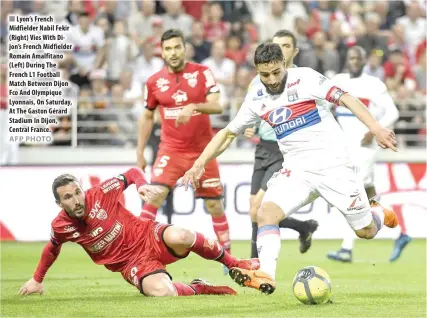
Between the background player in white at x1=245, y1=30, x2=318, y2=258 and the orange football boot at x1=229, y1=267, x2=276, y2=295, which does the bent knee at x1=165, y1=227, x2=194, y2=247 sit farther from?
the background player in white at x1=245, y1=30, x2=318, y2=258

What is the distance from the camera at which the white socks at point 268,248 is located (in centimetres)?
840

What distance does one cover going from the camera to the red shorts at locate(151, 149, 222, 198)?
37.8ft

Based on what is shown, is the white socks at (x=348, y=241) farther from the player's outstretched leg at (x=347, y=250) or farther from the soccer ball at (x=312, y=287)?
the soccer ball at (x=312, y=287)

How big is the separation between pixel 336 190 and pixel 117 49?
417 inches

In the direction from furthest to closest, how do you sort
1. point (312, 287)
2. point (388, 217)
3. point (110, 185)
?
point (388, 217), point (110, 185), point (312, 287)

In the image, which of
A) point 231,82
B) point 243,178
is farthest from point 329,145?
point 231,82

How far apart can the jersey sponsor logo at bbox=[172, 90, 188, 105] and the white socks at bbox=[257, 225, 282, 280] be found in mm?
3244

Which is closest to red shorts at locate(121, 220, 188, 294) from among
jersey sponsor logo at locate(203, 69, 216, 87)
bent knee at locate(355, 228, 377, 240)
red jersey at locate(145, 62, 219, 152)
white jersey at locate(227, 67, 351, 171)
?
white jersey at locate(227, 67, 351, 171)

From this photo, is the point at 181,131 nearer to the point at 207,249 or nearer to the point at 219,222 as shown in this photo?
the point at 219,222

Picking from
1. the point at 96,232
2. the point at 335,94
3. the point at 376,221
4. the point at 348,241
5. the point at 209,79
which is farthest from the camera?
the point at 348,241

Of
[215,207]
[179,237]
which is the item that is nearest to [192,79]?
[215,207]

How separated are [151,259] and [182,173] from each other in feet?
8.31

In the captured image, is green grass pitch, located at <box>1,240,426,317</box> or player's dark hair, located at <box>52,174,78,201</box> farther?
player's dark hair, located at <box>52,174,78,201</box>

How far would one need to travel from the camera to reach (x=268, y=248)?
8.46 metres
